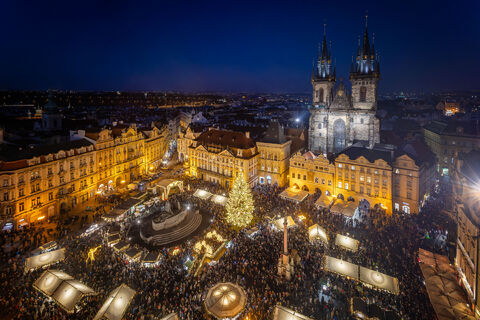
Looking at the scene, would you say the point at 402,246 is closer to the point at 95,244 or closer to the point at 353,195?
the point at 353,195

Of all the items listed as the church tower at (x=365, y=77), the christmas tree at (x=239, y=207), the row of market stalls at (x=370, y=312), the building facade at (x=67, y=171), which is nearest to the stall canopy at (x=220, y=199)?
the christmas tree at (x=239, y=207)

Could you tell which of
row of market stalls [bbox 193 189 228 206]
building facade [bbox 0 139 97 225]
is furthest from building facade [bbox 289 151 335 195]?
A: building facade [bbox 0 139 97 225]

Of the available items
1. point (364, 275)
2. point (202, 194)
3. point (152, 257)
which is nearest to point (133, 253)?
point (152, 257)

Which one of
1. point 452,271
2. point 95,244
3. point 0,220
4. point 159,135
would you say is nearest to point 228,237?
point 95,244

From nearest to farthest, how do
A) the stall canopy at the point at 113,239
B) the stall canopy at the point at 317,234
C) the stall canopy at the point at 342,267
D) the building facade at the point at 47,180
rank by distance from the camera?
1. the stall canopy at the point at 342,267
2. the stall canopy at the point at 317,234
3. the stall canopy at the point at 113,239
4. the building facade at the point at 47,180

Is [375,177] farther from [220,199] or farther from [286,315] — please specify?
[286,315]

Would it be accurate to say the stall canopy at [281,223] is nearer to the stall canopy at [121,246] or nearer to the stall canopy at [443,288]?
the stall canopy at [443,288]

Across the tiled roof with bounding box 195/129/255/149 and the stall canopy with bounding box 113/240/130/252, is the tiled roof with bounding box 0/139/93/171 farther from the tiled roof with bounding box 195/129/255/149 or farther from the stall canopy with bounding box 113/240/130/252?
the tiled roof with bounding box 195/129/255/149
